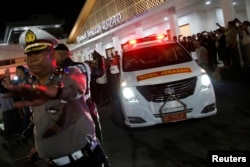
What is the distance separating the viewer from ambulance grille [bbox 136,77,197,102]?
5723 millimetres

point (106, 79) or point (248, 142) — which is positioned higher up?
point (106, 79)

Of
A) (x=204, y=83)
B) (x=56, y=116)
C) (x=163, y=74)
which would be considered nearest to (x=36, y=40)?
(x=56, y=116)

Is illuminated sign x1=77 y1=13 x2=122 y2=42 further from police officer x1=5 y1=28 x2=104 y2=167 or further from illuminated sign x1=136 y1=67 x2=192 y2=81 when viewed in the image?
police officer x1=5 y1=28 x2=104 y2=167

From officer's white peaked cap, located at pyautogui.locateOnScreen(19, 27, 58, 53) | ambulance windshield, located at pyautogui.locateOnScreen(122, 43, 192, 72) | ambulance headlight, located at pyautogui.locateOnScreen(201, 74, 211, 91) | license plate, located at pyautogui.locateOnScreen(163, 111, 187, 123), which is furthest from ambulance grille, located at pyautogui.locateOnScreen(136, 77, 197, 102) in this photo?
officer's white peaked cap, located at pyautogui.locateOnScreen(19, 27, 58, 53)

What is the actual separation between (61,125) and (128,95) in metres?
4.00

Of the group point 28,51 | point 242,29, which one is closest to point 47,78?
point 28,51

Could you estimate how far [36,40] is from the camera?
2.05 meters

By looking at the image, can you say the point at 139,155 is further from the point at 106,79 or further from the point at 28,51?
the point at 106,79

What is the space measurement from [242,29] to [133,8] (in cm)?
1273

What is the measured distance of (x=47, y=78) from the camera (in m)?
2.03

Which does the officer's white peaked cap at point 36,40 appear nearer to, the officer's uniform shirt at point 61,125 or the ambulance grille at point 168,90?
the officer's uniform shirt at point 61,125

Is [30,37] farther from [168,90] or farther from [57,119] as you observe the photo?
[168,90]

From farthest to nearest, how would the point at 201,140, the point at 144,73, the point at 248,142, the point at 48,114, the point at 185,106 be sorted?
the point at 144,73
the point at 185,106
the point at 201,140
the point at 248,142
the point at 48,114

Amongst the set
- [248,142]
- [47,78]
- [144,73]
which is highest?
[47,78]
